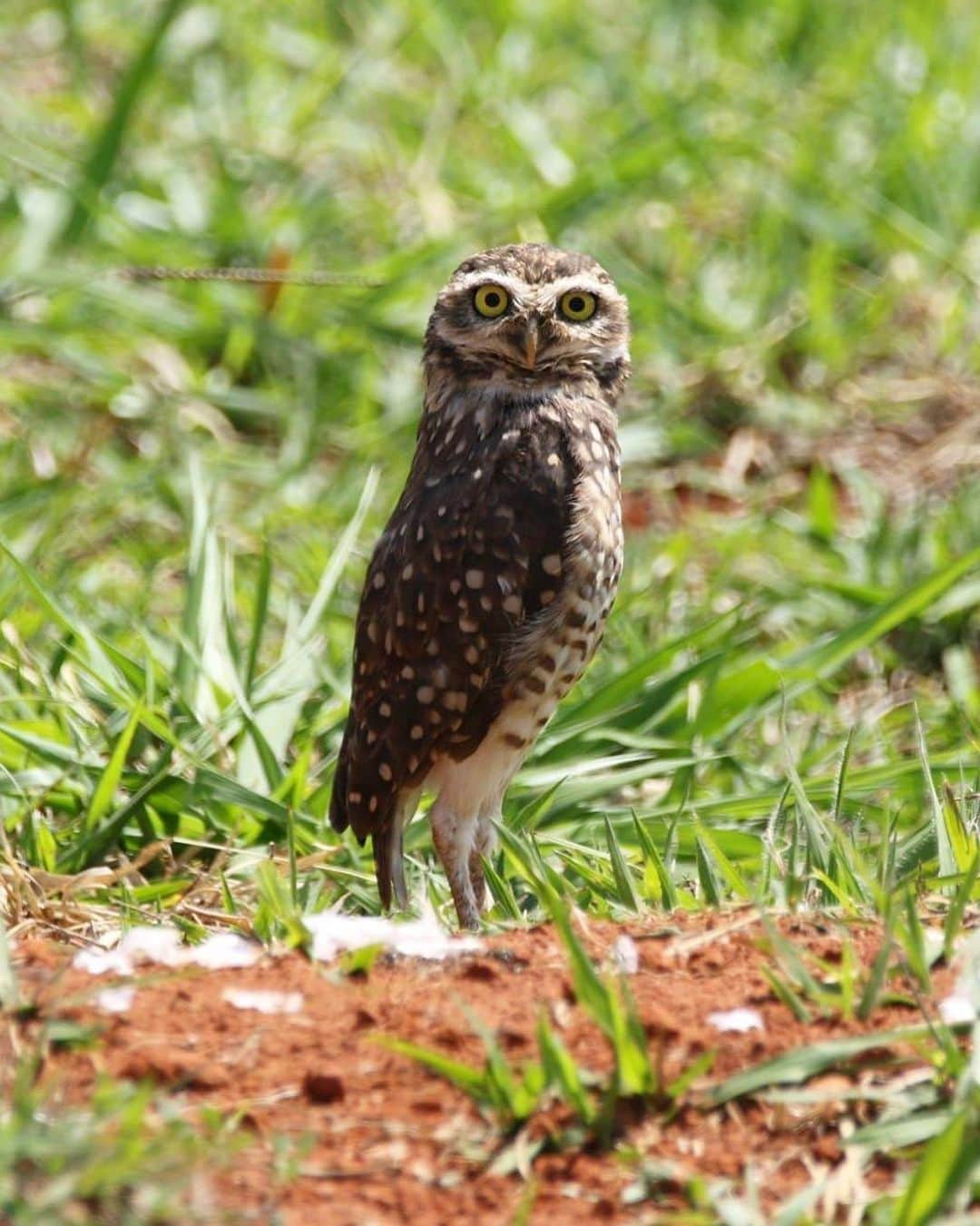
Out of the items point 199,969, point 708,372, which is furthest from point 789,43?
point 199,969

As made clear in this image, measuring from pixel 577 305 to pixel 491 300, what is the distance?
0.61 feet

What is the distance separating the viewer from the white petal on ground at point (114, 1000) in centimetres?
288

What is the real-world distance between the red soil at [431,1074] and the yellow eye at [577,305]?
156 centimetres

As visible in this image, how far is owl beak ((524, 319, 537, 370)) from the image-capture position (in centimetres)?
416

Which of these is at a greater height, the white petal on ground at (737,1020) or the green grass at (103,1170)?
the white petal on ground at (737,1020)

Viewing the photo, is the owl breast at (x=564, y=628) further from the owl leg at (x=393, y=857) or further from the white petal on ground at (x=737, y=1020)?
the white petal on ground at (x=737, y=1020)

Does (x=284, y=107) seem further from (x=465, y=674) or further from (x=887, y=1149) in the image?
(x=887, y=1149)

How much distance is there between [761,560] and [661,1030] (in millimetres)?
3356

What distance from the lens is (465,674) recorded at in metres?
4.07

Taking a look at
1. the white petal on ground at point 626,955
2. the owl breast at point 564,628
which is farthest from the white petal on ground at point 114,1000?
the owl breast at point 564,628

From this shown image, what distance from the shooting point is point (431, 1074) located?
274 cm

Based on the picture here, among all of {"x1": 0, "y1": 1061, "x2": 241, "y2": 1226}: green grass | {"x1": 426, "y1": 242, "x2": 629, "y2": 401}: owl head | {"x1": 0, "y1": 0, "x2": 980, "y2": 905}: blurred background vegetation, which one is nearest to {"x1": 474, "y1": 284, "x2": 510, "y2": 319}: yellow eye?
{"x1": 426, "y1": 242, "x2": 629, "y2": 401}: owl head

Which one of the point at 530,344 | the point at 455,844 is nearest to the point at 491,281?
the point at 530,344

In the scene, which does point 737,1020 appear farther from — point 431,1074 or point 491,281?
point 491,281
